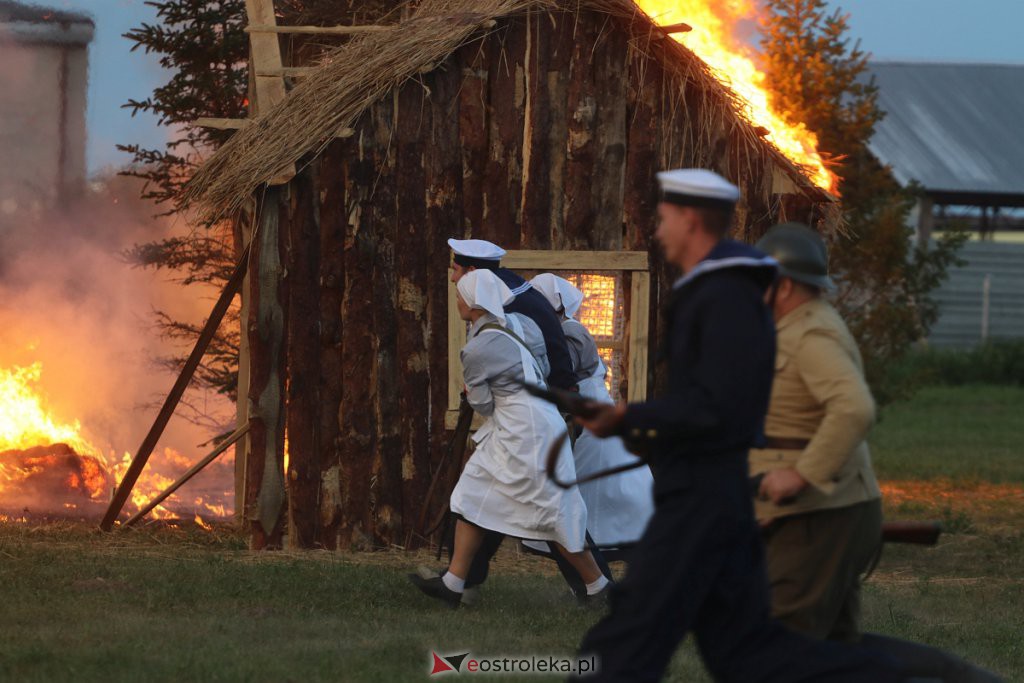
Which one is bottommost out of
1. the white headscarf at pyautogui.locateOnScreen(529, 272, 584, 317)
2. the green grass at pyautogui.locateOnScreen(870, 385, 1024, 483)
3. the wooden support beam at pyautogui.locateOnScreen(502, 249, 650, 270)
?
the green grass at pyautogui.locateOnScreen(870, 385, 1024, 483)

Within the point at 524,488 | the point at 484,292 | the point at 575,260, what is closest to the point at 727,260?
the point at 484,292

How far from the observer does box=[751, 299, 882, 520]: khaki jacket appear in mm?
5035

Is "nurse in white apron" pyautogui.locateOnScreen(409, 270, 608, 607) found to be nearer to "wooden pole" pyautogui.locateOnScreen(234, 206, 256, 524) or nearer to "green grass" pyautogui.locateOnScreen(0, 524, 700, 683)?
"green grass" pyautogui.locateOnScreen(0, 524, 700, 683)

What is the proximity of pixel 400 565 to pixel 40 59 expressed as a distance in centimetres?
931

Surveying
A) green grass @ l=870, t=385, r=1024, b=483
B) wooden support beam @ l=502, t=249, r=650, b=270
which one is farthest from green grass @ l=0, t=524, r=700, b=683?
green grass @ l=870, t=385, r=1024, b=483

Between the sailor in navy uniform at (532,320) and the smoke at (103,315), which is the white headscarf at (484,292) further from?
the smoke at (103,315)

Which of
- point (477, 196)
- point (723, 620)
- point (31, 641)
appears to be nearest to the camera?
point (723, 620)

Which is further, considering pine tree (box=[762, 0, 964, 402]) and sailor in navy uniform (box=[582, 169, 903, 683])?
pine tree (box=[762, 0, 964, 402])

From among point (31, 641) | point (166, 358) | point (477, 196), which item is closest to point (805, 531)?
point (31, 641)

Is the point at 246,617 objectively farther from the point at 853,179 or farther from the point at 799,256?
the point at 853,179

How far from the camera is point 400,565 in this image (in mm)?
10172

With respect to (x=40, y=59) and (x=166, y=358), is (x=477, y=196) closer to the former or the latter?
(x=166, y=358)

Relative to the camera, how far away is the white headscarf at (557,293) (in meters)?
9.05

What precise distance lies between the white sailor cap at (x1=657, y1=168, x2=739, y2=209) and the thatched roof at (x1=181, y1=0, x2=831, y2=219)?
6.12 meters
